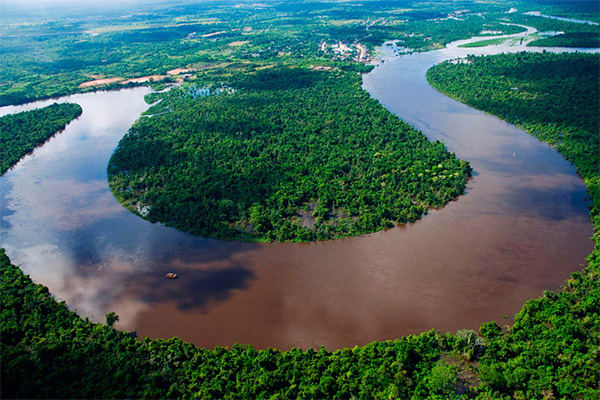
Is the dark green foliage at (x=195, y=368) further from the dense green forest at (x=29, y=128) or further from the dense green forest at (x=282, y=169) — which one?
the dense green forest at (x=29, y=128)

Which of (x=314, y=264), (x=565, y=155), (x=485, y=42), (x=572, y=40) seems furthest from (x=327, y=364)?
(x=485, y=42)

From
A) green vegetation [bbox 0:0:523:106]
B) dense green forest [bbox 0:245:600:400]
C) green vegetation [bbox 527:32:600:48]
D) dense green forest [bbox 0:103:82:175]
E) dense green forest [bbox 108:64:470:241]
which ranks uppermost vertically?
green vegetation [bbox 0:0:523:106]

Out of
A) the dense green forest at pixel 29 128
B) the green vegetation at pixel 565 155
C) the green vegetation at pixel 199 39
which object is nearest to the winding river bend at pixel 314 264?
the green vegetation at pixel 565 155

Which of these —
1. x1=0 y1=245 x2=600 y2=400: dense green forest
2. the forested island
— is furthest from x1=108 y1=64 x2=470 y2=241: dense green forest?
x1=0 y1=245 x2=600 y2=400: dense green forest

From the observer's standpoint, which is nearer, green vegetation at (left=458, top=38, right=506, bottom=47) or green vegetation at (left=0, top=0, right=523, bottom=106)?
green vegetation at (left=0, top=0, right=523, bottom=106)

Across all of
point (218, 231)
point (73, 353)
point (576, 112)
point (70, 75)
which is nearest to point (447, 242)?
point (218, 231)

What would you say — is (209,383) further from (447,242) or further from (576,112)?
(576,112)

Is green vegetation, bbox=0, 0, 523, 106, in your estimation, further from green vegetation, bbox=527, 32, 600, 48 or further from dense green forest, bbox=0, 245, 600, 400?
dense green forest, bbox=0, 245, 600, 400

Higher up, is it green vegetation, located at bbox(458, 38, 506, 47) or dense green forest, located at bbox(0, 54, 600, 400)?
green vegetation, located at bbox(458, 38, 506, 47)
